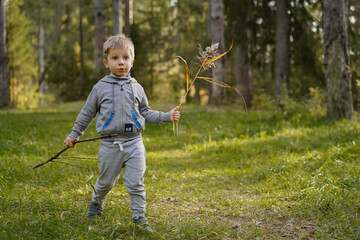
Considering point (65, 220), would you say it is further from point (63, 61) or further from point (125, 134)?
point (63, 61)

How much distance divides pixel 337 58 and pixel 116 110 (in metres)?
7.41

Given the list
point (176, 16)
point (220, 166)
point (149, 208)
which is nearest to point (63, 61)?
point (176, 16)

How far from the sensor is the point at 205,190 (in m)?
5.25

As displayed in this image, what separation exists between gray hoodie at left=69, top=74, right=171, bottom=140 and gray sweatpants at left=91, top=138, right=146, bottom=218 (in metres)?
0.11

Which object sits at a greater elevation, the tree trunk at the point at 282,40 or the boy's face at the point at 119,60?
the tree trunk at the point at 282,40

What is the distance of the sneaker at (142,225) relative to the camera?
3469mm

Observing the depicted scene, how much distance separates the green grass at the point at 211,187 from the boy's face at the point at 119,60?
4.72ft

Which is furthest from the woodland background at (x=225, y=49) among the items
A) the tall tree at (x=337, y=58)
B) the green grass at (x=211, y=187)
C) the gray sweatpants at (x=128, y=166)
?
the gray sweatpants at (x=128, y=166)

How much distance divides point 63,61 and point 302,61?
20489mm

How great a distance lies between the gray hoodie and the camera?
3.63 metres

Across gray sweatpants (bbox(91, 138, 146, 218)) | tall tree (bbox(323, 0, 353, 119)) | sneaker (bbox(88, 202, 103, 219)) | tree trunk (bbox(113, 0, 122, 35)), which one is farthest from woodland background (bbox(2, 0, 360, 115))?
sneaker (bbox(88, 202, 103, 219))

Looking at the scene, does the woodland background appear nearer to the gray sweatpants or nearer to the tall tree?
the tall tree

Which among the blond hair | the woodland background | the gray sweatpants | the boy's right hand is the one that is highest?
the woodland background

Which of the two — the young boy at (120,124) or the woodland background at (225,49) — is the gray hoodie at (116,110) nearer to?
the young boy at (120,124)
